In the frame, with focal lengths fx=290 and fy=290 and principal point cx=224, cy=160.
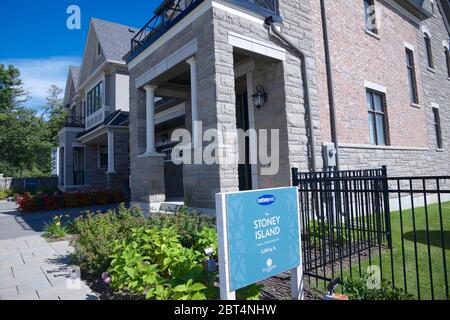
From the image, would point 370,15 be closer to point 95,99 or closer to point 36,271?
point 36,271

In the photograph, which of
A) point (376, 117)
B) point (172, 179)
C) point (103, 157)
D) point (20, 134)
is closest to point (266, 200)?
point (376, 117)

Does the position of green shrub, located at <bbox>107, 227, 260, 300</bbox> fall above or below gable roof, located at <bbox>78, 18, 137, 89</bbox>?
below

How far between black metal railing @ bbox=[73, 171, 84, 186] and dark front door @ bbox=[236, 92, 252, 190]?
16.0 m

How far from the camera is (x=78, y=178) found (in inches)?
832

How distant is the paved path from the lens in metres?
3.78

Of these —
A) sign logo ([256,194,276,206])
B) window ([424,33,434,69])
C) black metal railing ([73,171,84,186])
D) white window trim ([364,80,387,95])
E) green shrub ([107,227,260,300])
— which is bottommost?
green shrub ([107,227,260,300])

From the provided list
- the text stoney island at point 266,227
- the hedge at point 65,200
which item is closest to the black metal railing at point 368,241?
the text stoney island at point 266,227

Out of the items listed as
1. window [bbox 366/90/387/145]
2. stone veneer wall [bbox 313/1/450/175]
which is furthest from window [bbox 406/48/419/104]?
window [bbox 366/90/387/145]

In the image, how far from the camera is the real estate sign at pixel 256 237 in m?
2.69

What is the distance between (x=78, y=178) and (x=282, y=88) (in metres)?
18.6

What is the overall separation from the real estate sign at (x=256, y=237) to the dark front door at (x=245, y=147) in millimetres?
5388

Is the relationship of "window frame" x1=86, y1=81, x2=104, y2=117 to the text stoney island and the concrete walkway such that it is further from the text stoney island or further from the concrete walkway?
the text stoney island

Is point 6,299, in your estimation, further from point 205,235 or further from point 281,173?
point 281,173

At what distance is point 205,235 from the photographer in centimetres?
452
